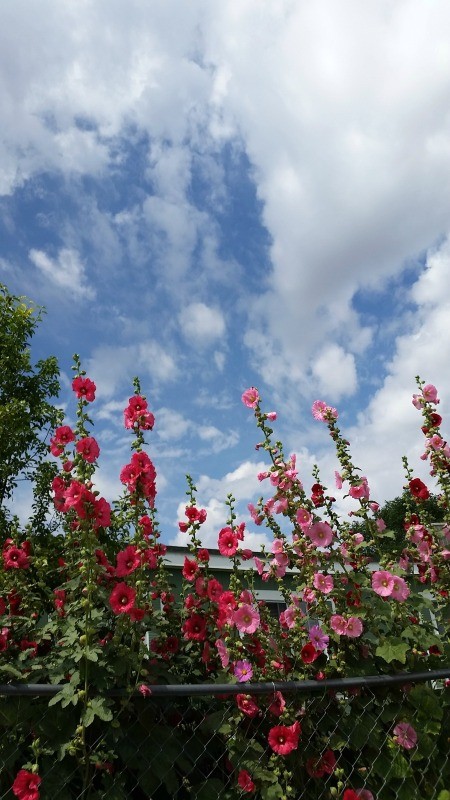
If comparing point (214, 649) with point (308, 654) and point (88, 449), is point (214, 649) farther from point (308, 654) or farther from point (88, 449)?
point (88, 449)

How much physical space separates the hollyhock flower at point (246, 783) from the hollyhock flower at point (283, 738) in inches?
Answer: 5.2

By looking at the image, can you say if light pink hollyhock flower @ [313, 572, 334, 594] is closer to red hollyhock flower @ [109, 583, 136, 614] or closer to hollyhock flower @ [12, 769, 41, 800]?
red hollyhock flower @ [109, 583, 136, 614]

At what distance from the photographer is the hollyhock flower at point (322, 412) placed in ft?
10.6

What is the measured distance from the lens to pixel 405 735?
2408mm

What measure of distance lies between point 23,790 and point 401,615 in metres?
1.61

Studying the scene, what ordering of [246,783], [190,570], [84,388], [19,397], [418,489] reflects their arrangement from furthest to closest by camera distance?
[19,397] < [418,489] < [190,570] < [84,388] < [246,783]

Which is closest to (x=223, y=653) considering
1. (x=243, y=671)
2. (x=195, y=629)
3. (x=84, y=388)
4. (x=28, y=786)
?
(x=243, y=671)

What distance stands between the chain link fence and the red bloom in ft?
0.81

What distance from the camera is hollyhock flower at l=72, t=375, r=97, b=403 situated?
2578mm

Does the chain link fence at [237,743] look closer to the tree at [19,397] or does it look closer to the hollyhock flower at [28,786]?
the hollyhock flower at [28,786]

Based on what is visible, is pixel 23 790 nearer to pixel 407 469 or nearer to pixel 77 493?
pixel 77 493

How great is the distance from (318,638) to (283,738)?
1.36 ft

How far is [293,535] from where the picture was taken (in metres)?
2.86

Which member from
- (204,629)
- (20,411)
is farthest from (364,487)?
(20,411)
